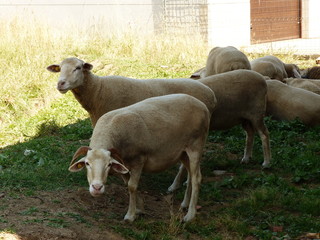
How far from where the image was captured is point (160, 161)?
6.43 meters

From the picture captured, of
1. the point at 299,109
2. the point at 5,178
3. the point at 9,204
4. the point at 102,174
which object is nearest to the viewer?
the point at 102,174

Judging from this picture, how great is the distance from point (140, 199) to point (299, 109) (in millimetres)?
4182

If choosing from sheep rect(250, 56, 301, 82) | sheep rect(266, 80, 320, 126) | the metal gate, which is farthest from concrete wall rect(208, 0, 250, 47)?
sheep rect(266, 80, 320, 126)

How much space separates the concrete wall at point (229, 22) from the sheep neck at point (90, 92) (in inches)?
494

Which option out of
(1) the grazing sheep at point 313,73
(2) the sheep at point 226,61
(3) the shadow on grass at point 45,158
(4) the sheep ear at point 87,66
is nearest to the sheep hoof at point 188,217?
(3) the shadow on grass at point 45,158

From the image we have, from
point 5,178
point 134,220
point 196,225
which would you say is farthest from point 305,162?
point 5,178

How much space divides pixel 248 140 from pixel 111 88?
208 cm

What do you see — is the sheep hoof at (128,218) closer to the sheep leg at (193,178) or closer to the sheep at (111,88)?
the sheep leg at (193,178)

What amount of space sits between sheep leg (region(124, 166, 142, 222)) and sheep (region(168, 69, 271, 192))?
2143 mm

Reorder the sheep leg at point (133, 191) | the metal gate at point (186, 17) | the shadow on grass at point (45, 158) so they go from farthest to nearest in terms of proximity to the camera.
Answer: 1. the metal gate at point (186, 17)
2. the shadow on grass at point (45, 158)
3. the sheep leg at point (133, 191)

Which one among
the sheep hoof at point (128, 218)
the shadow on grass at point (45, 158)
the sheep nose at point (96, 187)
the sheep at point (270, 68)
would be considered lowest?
the sheep hoof at point (128, 218)

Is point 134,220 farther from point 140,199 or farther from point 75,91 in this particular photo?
point 75,91

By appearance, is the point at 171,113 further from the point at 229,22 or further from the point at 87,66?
the point at 229,22

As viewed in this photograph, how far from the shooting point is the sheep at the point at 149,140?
5980mm
